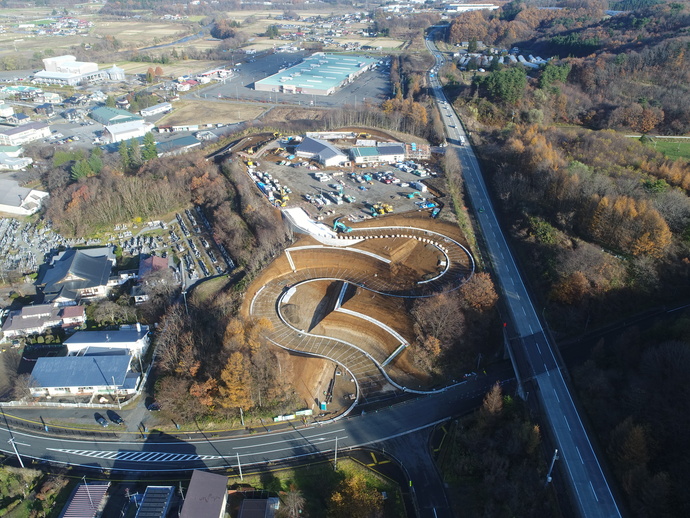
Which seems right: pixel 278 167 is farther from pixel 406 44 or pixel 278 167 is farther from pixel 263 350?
pixel 406 44

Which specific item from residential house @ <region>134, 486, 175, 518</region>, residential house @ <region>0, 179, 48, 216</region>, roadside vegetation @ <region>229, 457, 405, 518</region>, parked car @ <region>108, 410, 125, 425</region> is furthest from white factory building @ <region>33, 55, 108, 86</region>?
roadside vegetation @ <region>229, 457, 405, 518</region>

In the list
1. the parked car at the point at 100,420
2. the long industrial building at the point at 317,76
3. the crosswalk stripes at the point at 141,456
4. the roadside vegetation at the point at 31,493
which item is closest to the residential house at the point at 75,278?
the parked car at the point at 100,420

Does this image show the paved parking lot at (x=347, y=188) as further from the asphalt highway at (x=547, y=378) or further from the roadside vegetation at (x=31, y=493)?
the roadside vegetation at (x=31, y=493)

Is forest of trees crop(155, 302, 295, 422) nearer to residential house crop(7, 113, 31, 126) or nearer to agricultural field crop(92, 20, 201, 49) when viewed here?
residential house crop(7, 113, 31, 126)

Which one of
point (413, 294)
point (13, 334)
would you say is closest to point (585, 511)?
point (413, 294)

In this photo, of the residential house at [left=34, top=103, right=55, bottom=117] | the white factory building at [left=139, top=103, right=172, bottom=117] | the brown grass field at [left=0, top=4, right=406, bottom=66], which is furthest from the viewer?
the brown grass field at [left=0, top=4, right=406, bottom=66]

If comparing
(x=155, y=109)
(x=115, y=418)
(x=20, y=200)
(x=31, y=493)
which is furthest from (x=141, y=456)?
(x=155, y=109)
